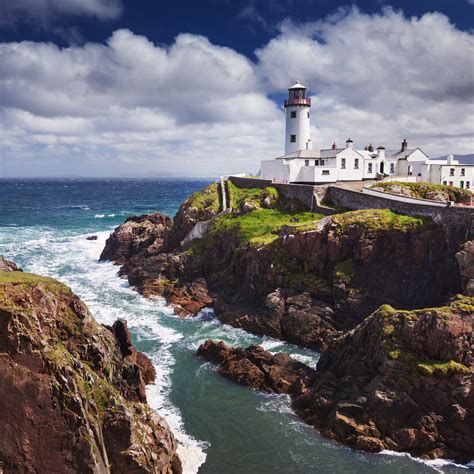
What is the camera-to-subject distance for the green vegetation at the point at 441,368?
2514 centimetres

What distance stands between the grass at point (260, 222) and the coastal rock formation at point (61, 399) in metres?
27.5

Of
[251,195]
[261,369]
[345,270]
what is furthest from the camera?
[251,195]

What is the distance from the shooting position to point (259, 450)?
23.8 meters

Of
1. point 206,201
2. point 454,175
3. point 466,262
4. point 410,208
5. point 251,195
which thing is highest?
point 454,175

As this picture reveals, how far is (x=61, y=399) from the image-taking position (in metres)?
16.2

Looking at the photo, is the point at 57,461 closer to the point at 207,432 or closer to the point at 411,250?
the point at 207,432

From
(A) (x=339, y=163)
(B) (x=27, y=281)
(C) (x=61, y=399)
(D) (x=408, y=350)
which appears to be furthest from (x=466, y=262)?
(A) (x=339, y=163)

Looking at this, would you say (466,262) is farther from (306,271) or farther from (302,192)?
(302,192)

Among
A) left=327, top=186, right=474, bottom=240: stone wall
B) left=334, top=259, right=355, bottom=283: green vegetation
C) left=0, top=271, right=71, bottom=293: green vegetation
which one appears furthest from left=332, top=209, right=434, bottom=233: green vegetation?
left=0, top=271, right=71, bottom=293: green vegetation

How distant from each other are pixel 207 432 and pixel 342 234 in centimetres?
2313

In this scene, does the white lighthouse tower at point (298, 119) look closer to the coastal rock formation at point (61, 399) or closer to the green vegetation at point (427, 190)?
the green vegetation at point (427, 190)

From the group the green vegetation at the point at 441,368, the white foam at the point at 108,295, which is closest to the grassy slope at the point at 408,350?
the green vegetation at the point at 441,368

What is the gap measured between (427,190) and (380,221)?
15.6m

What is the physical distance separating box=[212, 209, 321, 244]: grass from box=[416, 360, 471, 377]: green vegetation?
22459mm
